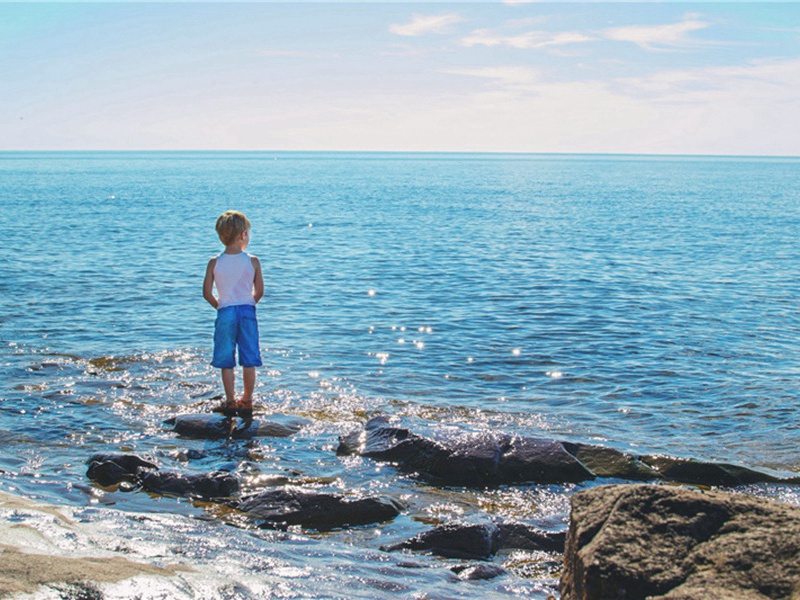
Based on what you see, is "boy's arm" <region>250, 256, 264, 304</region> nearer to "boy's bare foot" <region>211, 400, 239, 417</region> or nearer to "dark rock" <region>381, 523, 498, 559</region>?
"boy's bare foot" <region>211, 400, 239, 417</region>

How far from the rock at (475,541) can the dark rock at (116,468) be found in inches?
119

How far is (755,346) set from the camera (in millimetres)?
15367

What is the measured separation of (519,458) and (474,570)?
2.63 m

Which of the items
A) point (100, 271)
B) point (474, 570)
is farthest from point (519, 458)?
point (100, 271)

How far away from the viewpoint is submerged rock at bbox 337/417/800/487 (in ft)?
27.7

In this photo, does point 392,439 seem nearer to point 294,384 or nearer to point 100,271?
point 294,384

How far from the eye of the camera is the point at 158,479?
7785 millimetres

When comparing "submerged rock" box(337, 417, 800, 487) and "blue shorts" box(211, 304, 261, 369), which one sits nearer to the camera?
"submerged rock" box(337, 417, 800, 487)

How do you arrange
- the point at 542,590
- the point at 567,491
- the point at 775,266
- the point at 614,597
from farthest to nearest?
the point at 775,266
the point at 567,491
the point at 542,590
the point at 614,597

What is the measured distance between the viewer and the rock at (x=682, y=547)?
12.0 feet

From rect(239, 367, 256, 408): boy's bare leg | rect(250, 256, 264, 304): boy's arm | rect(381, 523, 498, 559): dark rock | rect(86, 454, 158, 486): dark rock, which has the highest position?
rect(250, 256, 264, 304): boy's arm

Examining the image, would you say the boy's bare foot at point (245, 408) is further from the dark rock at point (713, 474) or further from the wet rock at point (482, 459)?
the dark rock at point (713, 474)

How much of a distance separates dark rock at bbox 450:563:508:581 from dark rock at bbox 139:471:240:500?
2701 mm

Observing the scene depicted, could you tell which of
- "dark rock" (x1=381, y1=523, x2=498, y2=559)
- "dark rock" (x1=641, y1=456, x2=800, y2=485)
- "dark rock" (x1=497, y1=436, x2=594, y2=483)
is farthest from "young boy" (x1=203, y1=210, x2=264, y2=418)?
"dark rock" (x1=641, y1=456, x2=800, y2=485)
